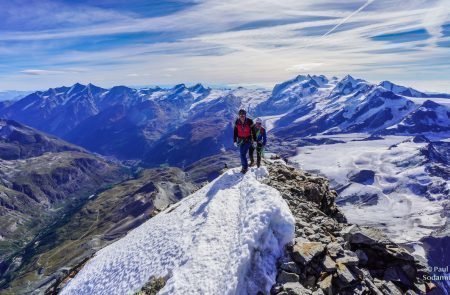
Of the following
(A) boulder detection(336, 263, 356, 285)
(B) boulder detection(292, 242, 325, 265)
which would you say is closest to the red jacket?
(B) boulder detection(292, 242, 325, 265)

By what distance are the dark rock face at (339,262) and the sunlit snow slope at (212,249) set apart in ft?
3.97

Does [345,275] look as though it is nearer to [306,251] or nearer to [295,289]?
[306,251]

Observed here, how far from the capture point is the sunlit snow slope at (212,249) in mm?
23078

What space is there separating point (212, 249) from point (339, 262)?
757 centimetres

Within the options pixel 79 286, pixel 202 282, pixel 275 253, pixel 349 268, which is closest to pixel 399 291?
pixel 349 268

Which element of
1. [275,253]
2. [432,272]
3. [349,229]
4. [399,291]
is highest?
[275,253]

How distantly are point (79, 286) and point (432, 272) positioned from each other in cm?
2658

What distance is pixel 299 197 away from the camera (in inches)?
1364

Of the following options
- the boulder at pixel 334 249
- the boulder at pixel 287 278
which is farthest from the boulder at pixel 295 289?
the boulder at pixel 334 249

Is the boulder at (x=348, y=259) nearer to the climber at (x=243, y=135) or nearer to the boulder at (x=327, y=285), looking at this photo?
the boulder at (x=327, y=285)

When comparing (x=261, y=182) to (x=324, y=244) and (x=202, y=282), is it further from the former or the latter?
(x=202, y=282)

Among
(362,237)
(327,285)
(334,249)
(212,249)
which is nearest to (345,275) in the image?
(327,285)

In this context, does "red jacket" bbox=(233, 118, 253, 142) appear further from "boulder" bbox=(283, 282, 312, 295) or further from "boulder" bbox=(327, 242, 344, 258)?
"boulder" bbox=(283, 282, 312, 295)

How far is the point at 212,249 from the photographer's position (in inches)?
1011
